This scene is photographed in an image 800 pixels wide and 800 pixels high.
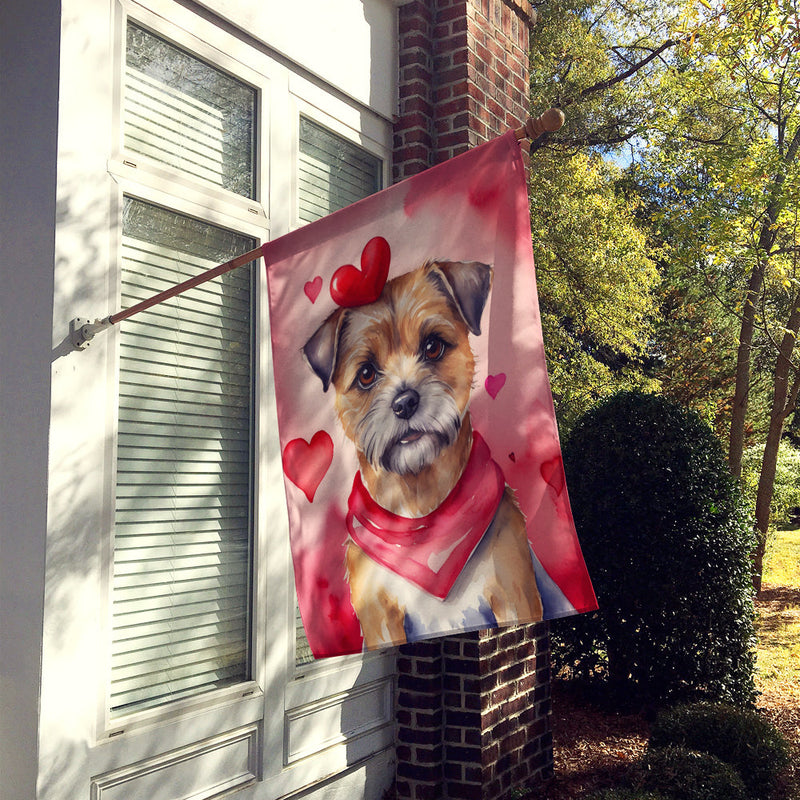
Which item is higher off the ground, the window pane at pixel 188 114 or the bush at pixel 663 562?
the window pane at pixel 188 114

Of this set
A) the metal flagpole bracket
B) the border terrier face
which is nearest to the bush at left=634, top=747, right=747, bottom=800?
the border terrier face

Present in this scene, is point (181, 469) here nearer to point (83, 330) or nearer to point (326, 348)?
point (83, 330)

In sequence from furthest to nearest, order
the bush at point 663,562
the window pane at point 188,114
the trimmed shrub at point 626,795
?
the bush at point 663,562
the trimmed shrub at point 626,795
the window pane at point 188,114

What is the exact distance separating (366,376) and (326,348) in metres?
0.15

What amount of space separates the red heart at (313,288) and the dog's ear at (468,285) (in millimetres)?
370

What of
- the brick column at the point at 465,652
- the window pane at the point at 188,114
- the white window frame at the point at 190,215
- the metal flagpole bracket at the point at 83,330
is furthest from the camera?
the brick column at the point at 465,652

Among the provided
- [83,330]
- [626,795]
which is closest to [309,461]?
[83,330]

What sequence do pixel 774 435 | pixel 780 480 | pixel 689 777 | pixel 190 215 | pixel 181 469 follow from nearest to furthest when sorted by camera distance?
pixel 181 469
pixel 190 215
pixel 689 777
pixel 774 435
pixel 780 480

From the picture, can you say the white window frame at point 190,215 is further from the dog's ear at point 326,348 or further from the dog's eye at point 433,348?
the dog's eye at point 433,348

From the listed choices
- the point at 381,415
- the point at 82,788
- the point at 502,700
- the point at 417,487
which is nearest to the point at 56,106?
the point at 381,415

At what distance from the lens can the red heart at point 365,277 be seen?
2607 millimetres

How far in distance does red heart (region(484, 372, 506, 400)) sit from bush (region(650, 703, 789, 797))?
3.06 meters

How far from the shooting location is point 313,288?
263 centimetres

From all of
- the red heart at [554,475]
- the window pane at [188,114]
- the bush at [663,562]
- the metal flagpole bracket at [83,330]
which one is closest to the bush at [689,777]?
the bush at [663,562]
